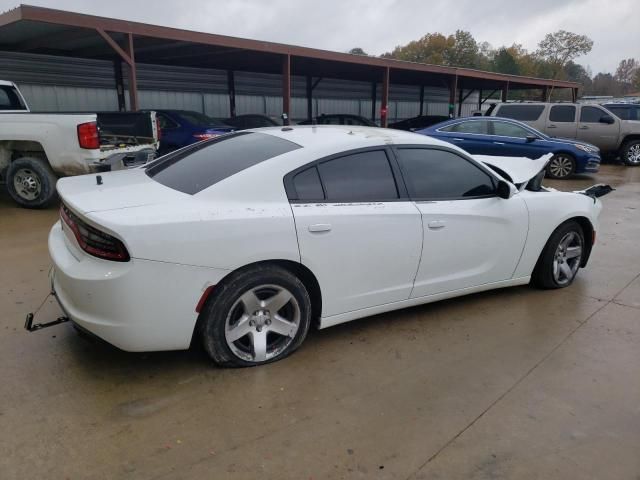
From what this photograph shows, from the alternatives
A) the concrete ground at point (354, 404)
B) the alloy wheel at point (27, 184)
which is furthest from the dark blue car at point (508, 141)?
the alloy wheel at point (27, 184)

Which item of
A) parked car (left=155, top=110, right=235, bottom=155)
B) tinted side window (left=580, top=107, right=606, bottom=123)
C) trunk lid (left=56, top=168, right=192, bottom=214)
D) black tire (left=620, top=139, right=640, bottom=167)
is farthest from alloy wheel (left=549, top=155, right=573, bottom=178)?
trunk lid (left=56, top=168, right=192, bottom=214)

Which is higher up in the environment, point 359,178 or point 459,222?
point 359,178

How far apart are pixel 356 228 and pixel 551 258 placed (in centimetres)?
220

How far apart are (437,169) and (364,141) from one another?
2.17 ft

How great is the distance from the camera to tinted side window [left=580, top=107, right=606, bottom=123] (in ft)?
47.3

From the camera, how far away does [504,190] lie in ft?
13.0

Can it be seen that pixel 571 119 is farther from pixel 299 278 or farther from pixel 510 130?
pixel 299 278

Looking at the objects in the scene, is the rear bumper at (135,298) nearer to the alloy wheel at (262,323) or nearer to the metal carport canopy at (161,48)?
the alloy wheel at (262,323)

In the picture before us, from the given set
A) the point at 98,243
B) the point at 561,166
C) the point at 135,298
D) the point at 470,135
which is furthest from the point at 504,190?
the point at 561,166

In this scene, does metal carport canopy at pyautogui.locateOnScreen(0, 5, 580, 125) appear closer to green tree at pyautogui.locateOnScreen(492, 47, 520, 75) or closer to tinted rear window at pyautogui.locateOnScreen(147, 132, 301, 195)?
tinted rear window at pyautogui.locateOnScreen(147, 132, 301, 195)

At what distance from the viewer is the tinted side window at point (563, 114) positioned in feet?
47.2

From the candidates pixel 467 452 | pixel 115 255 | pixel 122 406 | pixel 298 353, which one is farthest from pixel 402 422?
pixel 115 255

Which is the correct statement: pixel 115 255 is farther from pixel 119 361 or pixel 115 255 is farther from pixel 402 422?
pixel 402 422

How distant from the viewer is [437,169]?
3787mm
